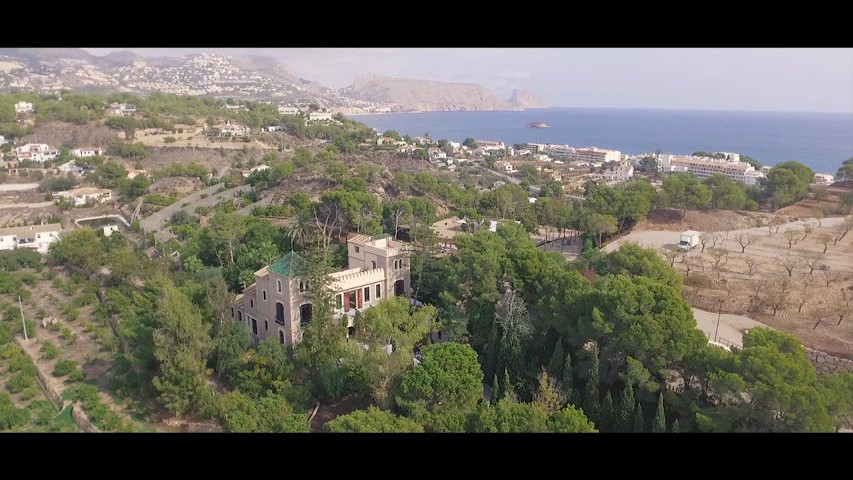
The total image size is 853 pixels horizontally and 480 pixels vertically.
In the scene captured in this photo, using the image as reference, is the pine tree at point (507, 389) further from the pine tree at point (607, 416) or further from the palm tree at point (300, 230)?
the palm tree at point (300, 230)

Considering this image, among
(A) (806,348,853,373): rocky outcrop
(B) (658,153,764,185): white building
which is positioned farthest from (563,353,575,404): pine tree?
(B) (658,153,764,185): white building

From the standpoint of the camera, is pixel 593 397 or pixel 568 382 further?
pixel 568 382

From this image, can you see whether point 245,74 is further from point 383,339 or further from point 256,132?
point 383,339

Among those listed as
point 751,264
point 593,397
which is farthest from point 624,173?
point 593,397

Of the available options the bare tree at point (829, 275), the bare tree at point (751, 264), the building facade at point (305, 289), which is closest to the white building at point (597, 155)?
the bare tree at point (751, 264)

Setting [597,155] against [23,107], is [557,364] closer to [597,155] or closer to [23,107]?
[23,107]

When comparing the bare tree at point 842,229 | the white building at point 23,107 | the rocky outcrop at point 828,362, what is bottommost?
the rocky outcrop at point 828,362

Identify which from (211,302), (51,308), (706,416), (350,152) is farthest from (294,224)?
(350,152)
